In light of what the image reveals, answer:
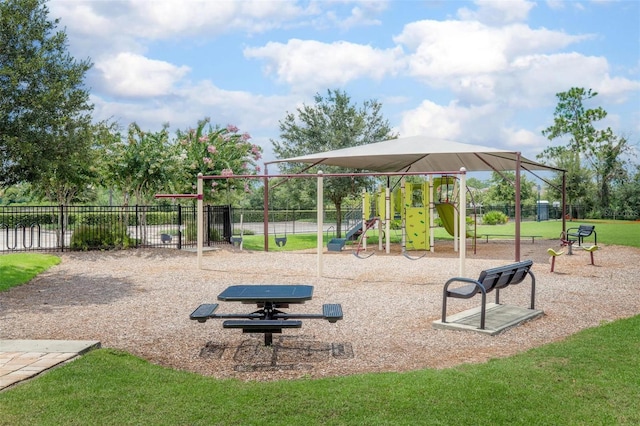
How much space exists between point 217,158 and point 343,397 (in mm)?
17007

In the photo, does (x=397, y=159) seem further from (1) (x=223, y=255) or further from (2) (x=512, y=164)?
(1) (x=223, y=255)

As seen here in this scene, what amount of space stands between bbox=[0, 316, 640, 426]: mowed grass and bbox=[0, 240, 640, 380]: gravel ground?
1.84 ft

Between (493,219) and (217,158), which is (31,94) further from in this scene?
(493,219)

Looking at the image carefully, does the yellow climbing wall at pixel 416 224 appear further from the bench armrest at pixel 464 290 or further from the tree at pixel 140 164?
the bench armrest at pixel 464 290

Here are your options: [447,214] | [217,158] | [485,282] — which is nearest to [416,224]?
[447,214]

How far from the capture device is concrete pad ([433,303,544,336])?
715 cm

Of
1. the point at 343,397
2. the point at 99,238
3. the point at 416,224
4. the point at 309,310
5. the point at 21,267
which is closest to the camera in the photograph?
the point at 343,397

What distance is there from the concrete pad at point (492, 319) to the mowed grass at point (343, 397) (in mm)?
1500

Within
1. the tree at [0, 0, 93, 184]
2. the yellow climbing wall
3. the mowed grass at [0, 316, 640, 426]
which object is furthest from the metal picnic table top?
the yellow climbing wall

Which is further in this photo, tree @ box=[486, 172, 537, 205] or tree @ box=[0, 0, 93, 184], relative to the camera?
tree @ box=[486, 172, 537, 205]

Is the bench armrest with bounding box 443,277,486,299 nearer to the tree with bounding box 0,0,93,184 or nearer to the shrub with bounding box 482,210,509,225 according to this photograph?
the tree with bounding box 0,0,93,184

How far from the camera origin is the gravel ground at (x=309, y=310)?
6.02 meters

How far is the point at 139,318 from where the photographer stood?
8.00m

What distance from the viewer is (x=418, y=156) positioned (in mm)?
18828
